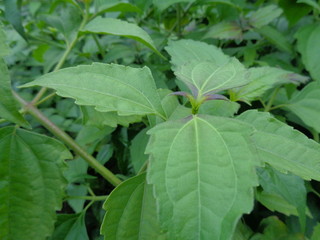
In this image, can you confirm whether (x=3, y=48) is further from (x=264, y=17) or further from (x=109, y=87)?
(x=264, y=17)

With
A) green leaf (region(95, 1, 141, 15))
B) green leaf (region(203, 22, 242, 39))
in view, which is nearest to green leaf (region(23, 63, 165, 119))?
green leaf (region(95, 1, 141, 15))

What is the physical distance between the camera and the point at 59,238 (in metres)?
0.80

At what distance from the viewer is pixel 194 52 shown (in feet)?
2.67

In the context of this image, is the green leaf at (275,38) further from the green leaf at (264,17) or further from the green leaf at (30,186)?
the green leaf at (30,186)

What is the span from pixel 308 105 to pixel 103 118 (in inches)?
20.7

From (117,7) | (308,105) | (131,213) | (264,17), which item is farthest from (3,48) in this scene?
(264,17)

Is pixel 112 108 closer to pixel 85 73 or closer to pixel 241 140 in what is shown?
pixel 85 73

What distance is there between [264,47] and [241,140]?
3.28ft

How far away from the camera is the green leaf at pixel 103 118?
0.66 meters

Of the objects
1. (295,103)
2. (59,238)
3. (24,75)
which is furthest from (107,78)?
(24,75)

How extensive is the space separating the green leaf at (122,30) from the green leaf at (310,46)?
555 mm

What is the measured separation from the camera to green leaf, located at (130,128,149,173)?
2.76ft

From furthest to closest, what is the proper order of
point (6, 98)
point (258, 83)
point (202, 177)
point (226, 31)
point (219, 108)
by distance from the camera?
point (226, 31) → point (258, 83) → point (219, 108) → point (6, 98) → point (202, 177)

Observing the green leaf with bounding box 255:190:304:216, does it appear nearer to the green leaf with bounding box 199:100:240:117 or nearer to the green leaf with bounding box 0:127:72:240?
the green leaf with bounding box 199:100:240:117
